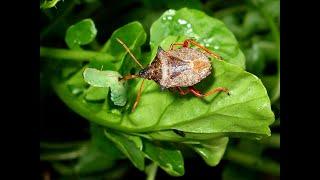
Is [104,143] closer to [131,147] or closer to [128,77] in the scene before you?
[131,147]

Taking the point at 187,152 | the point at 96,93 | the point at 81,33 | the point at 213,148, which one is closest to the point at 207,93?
the point at 213,148

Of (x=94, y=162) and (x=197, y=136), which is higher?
(x=197, y=136)

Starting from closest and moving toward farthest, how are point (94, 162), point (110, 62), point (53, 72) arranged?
1. point (110, 62)
2. point (53, 72)
3. point (94, 162)

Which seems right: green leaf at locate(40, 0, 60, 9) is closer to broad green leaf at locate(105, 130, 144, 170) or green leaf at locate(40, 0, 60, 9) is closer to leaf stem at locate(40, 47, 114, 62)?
leaf stem at locate(40, 47, 114, 62)

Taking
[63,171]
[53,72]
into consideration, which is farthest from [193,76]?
[63,171]

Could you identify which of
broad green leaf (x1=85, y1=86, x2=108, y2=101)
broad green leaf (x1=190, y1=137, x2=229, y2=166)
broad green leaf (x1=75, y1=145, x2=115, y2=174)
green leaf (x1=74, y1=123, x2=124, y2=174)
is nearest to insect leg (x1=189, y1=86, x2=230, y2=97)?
broad green leaf (x1=190, y1=137, x2=229, y2=166)

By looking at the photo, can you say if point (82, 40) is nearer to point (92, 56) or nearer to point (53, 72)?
point (92, 56)
